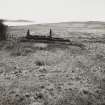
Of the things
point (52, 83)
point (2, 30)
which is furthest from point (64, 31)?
point (52, 83)

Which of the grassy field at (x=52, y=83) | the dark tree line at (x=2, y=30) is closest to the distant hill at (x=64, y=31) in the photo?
the dark tree line at (x=2, y=30)

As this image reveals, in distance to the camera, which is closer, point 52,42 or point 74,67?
point 74,67

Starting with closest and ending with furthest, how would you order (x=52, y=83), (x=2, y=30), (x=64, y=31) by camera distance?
(x=52, y=83)
(x=2, y=30)
(x=64, y=31)

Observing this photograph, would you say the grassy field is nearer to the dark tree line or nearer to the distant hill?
the dark tree line

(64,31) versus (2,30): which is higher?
(2,30)

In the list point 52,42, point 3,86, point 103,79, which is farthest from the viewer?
point 52,42

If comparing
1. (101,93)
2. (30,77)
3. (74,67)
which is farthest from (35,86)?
(74,67)

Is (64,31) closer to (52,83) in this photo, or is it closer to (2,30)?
(2,30)

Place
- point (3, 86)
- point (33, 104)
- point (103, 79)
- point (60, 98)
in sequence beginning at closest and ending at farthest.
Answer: point (33, 104), point (60, 98), point (3, 86), point (103, 79)

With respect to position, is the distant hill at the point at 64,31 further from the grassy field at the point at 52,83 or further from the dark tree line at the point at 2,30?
the grassy field at the point at 52,83

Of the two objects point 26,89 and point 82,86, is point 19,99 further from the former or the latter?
point 82,86

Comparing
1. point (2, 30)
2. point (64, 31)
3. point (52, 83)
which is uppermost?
point (2, 30)

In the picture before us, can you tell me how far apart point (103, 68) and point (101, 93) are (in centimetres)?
433

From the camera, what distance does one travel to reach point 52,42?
22719 millimetres
